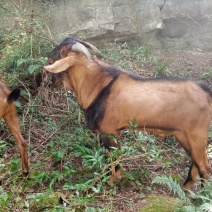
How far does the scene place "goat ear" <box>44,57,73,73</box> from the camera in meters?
5.52

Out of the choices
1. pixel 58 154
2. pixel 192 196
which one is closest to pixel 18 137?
pixel 58 154

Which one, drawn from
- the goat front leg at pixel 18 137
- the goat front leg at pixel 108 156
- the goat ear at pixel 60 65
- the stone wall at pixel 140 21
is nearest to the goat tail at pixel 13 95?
the goat front leg at pixel 18 137

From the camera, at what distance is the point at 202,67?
10.6m

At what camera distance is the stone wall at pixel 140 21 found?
10.4 m

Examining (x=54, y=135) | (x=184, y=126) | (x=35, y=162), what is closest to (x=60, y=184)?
(x=35, y=162)

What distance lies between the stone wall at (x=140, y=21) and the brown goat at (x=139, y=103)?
13.9 ft

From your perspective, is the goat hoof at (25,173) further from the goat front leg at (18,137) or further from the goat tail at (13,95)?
the goat tail at (13,95)

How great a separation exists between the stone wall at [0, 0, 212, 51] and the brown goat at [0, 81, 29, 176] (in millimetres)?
4583

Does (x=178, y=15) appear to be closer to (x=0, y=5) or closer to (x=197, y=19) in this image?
(x=197, y=19)

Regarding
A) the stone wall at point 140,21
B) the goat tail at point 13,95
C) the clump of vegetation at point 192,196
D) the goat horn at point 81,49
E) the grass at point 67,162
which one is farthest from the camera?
the stone wall at point 140,21

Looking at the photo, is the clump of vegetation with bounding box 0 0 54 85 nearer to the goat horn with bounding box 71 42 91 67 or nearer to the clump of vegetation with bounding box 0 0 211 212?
the clump of vegetation with bounding box 0 0 211 212

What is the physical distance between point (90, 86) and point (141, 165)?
54.5 inches

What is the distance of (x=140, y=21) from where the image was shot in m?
11.3

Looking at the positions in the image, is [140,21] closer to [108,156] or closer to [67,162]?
[67,162]
